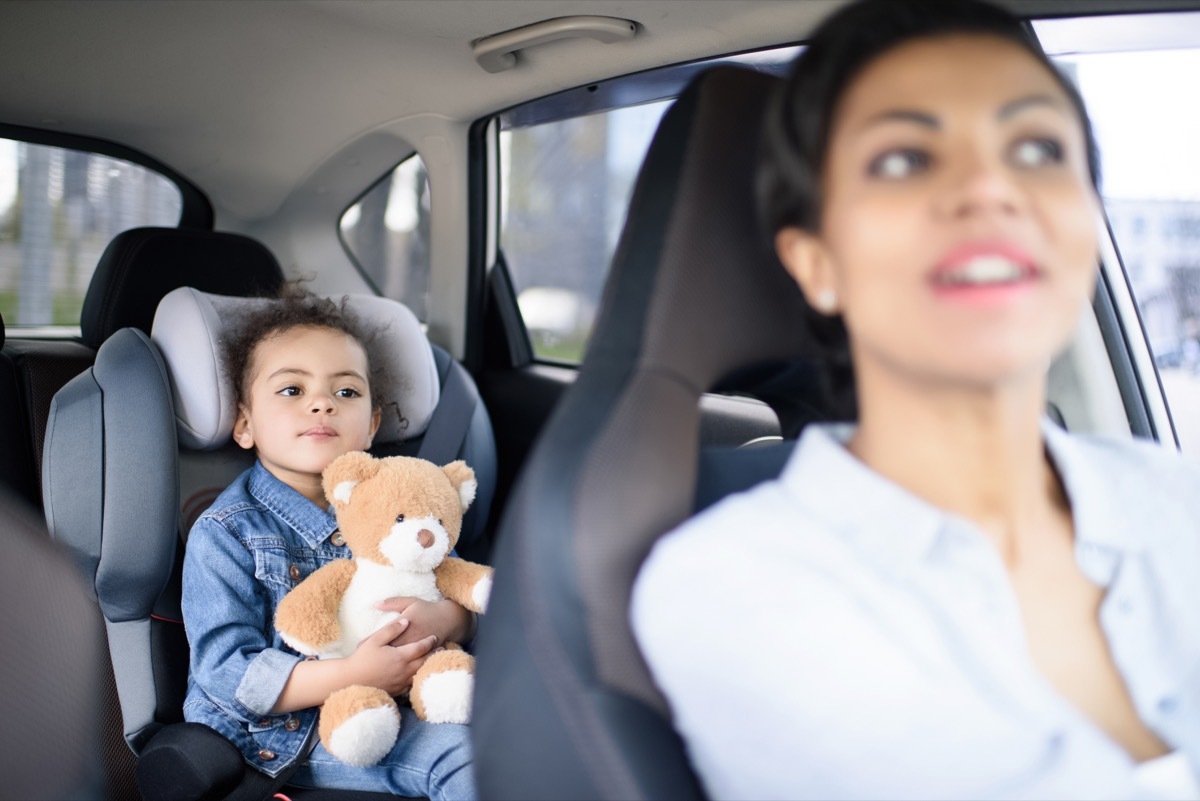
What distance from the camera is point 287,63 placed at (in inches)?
88.5

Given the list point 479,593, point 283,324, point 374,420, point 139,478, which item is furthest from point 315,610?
point 283,324

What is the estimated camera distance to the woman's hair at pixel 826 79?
36.2 inches

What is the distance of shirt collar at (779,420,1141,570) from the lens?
86 cm

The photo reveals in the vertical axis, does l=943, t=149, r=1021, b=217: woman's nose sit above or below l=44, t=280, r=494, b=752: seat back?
above

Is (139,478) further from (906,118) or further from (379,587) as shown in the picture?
(906,118)

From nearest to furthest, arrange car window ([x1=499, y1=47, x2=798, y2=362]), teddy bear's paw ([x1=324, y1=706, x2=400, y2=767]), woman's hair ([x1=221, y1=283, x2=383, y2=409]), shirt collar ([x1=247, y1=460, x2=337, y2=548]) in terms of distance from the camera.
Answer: teddy bear's paw ([x1=324, y1=706, x2=400, y2=767]) < shirt collar ([x1=247, y1=460, x2=337, y2=548]) < woman's hair ([x1=221, y1=283, x2=383, y2=409]) < car window ([x1=499, y1=47, x2=798, y2=362])

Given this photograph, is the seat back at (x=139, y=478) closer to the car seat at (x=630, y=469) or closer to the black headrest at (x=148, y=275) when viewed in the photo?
the black headrest at (x=148, y=275)

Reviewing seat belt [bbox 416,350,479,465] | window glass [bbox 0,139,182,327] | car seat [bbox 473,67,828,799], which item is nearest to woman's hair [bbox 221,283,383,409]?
seat belt [bbox 416,350,479,465]

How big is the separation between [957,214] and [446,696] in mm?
1140

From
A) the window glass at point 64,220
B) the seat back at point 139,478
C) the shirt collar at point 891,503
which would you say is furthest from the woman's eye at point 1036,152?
the window glass at point 64,220

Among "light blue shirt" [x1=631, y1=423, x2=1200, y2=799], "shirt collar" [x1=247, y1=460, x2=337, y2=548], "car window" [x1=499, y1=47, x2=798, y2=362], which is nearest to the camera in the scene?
"light blue shirt" [x1=631, y1=423, x2=1200, y2=799]

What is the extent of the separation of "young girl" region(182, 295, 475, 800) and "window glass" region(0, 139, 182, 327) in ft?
3.31

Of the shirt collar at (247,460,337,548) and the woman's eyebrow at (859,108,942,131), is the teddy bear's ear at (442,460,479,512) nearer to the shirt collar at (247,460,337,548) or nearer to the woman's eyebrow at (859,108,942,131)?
the shirt collar at (247,460,337,548)

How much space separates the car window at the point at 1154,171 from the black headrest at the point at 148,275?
1711mm
